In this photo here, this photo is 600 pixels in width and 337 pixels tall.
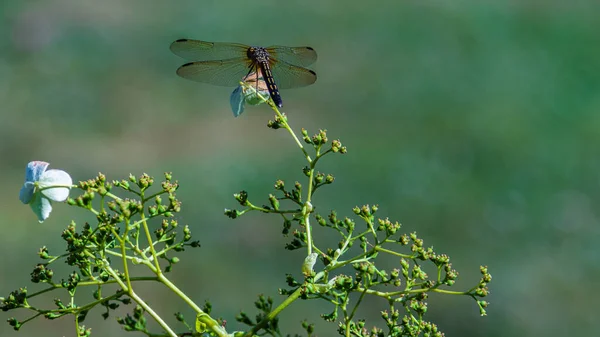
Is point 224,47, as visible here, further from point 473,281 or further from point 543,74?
point 543,74

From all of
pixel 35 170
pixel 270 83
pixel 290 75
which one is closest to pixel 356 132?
pixel 290 75

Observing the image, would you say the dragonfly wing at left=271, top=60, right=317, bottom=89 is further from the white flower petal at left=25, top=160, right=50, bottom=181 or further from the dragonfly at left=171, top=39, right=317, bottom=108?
the white flower petal at left=25, top=160, right=50, bottom=181

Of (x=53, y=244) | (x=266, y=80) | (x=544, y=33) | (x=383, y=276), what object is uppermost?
(x=544, y=33)

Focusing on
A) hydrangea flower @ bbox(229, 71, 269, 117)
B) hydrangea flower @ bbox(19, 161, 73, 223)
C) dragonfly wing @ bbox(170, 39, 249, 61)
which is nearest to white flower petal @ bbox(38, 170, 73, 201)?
hydrangea flower @ bbox(19, 161, 73, 223)

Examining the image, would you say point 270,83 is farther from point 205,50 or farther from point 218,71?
point 205,50

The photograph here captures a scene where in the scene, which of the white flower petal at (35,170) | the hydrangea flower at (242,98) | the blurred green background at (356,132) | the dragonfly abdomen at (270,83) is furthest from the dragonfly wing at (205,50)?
the blurred green background at (356,132)

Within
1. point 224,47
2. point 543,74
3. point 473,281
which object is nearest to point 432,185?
point 473,281
